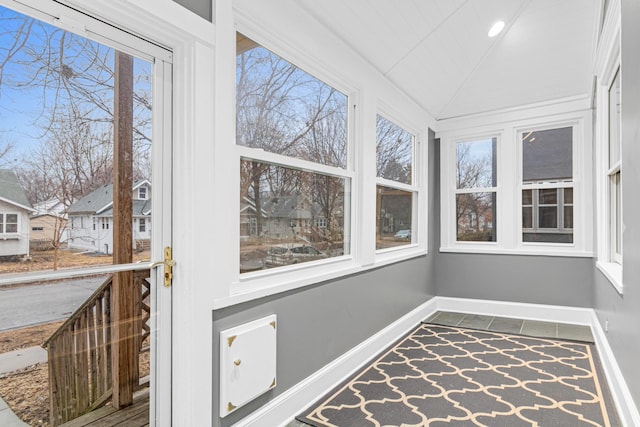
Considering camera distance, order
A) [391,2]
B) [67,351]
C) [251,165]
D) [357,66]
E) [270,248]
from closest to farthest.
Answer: [67,351], [251,165], [270,248], [391,2], [357,66]

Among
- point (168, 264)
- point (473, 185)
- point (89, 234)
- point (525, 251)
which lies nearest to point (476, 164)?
point (473, 185)

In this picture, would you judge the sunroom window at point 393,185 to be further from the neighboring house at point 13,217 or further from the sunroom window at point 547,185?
the neighboring house at point 13,217

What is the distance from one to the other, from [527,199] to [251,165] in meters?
3.62

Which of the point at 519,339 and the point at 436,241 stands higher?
the point at 436,241

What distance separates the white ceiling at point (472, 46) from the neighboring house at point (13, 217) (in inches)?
69.5

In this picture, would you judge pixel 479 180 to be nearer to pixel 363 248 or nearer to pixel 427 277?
pixel 427 277

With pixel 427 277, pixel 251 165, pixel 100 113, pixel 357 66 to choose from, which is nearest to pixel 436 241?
pixel 427 277

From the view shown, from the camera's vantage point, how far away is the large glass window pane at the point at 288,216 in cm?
204

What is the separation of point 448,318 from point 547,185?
6.17ft

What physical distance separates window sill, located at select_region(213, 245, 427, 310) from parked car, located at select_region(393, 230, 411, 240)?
2.31 feet

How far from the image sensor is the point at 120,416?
61.3 inches

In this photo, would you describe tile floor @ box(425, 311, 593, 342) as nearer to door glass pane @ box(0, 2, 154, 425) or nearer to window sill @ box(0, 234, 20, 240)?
door glass pane @ box(0, 2, 154, 425)

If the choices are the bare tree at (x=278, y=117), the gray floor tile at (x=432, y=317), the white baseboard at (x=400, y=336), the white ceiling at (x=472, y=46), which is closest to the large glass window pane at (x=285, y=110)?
the bare tree at (x=278, y=117)

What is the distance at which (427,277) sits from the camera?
4559 millimetres
